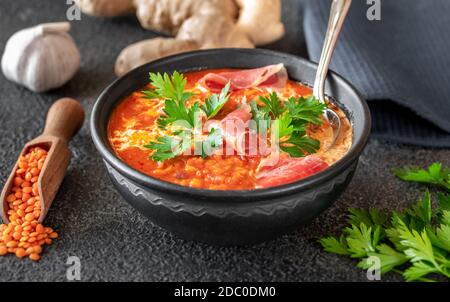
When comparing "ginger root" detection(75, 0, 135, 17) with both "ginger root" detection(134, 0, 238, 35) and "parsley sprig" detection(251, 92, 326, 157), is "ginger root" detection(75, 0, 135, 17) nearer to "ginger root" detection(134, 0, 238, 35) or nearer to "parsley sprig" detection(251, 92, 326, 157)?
"ginger root" detection(134, 0, 238, 35)

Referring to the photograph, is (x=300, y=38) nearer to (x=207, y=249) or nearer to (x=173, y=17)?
(x=173, y=17)

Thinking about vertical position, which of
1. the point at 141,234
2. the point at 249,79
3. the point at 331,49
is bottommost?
the point at 141,234

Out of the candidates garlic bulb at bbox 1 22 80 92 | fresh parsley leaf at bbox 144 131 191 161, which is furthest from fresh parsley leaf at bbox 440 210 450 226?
garlic bulb at bbox 1 22 80 92

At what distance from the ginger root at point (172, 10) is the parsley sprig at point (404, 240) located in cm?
141

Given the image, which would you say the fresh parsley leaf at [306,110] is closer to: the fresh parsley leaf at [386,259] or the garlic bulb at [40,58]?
the fresh parsley leaf at [386,259]

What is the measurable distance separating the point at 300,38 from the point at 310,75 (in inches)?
43.2

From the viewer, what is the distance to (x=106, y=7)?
3.67 metres

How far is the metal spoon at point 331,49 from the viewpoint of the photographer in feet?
7.80

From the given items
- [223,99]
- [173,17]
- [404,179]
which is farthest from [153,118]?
[173,17]

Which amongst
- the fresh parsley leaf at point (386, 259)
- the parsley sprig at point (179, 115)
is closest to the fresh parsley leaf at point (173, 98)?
the parsley sprig at point (179, 115)

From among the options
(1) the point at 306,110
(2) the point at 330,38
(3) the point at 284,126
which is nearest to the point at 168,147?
(3) the point at 284,126

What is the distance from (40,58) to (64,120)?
1.60ft

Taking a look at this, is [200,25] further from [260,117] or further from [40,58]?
[260,117]

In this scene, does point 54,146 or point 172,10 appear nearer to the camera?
point 54,146
